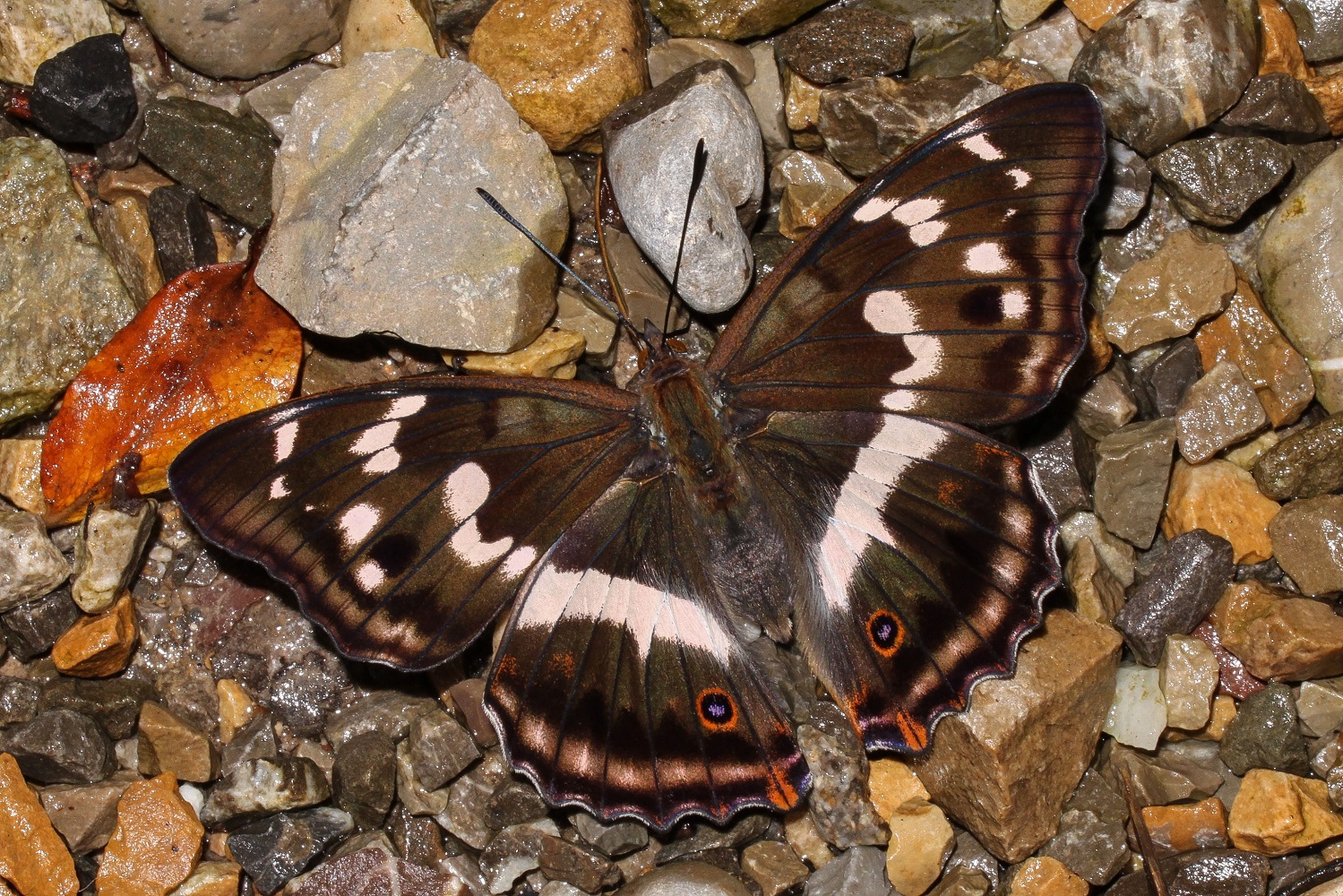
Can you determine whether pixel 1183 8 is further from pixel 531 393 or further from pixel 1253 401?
pixel 531 393

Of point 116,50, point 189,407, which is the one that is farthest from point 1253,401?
point 116,50

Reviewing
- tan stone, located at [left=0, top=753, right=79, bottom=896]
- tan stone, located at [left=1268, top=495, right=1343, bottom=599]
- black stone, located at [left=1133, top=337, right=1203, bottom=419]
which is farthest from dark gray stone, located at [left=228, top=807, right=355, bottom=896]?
tan stone, located at [left=1268, top=495, right=1343, bottom=599]

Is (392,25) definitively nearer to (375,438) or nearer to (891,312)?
(375,438)

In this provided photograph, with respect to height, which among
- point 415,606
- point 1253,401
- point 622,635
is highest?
point 415,606

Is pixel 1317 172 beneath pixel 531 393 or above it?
beneath

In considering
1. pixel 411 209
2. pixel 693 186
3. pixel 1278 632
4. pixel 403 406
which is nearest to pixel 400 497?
pixel 403 406
